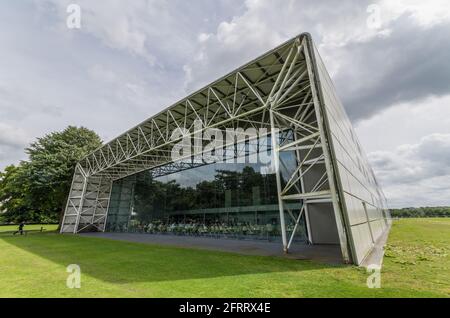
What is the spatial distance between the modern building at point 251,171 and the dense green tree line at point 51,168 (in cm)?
167

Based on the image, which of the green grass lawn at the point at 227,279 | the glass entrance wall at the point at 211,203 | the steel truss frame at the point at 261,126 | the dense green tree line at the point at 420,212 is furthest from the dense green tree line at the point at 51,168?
the dense green tree line at the point at 420,212

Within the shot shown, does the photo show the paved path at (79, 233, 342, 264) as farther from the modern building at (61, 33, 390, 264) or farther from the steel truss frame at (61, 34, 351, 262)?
the modern building at (61, 33, 390, 264)

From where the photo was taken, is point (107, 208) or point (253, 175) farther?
point (107, 208)

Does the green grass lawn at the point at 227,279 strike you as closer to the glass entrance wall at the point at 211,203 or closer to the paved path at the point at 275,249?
the paved path at the point at 275,249

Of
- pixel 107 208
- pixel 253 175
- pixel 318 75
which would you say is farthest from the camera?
pixel 107 208

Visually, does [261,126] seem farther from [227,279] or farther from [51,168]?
[51,168]

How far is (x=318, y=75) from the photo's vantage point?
8.67 metres

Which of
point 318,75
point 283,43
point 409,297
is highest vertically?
point 283,43

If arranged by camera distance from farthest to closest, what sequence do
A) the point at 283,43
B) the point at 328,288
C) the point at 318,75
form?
the point at 283,43
the point at 318,75
the point at 328,288

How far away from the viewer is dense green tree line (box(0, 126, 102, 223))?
23031mm
